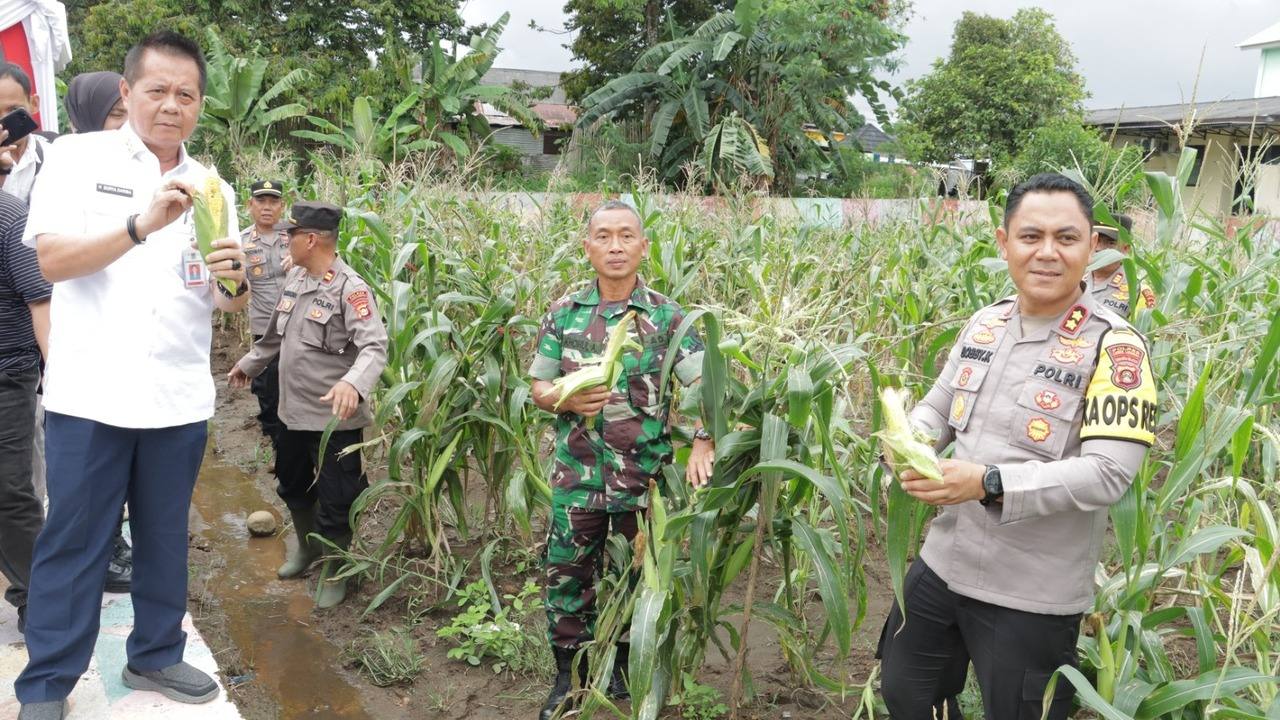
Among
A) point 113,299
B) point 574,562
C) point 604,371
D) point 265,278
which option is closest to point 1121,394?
point 604,371

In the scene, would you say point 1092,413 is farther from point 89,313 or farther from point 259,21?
point 259,21

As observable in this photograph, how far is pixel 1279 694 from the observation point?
1974mm

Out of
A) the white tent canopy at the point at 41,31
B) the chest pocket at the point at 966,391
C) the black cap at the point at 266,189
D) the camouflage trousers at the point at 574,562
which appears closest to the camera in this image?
the chest pocket at the point at 966,391

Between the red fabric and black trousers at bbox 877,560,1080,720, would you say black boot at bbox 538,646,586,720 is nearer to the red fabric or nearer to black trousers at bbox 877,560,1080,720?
black trousers at bbox 877,560,1080,720

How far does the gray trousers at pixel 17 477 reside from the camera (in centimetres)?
293

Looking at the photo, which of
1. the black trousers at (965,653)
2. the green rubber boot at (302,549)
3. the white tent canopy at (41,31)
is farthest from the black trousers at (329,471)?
the white tent canopy at (41,31)

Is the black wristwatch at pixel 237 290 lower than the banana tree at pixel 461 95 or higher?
lower

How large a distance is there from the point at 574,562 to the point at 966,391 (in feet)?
4.29

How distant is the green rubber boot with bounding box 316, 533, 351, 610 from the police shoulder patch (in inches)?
114

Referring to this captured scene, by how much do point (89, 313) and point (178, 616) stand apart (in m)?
0.98

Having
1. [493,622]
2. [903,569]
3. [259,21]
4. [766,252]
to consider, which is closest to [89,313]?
[493,622]

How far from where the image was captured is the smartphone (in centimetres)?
324

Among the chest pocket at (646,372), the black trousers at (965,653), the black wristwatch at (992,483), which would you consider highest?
the black wristwatch at (992,483)

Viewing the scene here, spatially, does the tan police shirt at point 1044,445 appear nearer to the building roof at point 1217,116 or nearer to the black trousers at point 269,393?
the black trousers at point 269,393
